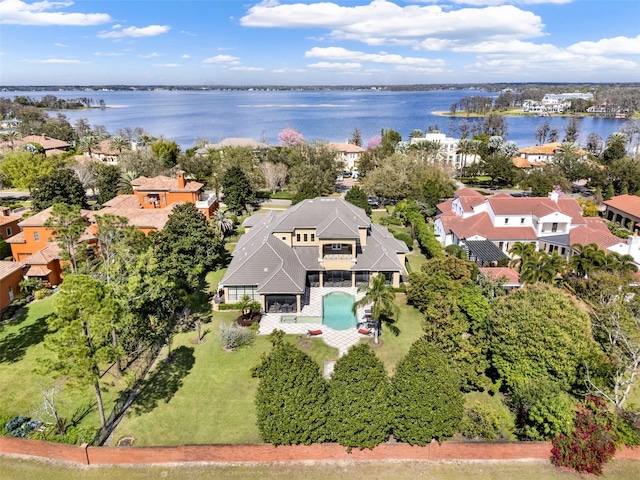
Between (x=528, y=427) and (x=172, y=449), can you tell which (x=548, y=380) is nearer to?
(x=528, y=427)

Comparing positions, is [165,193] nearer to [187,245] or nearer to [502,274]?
[187,245]

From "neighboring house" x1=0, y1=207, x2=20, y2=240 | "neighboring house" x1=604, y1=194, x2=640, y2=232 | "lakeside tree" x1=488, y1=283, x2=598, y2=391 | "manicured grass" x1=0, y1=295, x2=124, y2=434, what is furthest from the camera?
"neighboring house" x1=604, y1=194, x2=640, y2=232

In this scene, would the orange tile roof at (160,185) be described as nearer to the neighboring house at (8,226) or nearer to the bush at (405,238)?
the neighboring house at (8,226)

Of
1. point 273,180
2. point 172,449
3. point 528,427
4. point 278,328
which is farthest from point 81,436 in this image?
point 273,180

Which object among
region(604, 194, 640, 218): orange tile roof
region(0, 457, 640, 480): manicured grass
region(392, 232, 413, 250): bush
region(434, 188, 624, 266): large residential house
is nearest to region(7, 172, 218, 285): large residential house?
region(0, 457, 640, 480): manicured grass

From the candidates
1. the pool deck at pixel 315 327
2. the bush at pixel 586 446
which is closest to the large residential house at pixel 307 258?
the pool deck at pixel 315 327

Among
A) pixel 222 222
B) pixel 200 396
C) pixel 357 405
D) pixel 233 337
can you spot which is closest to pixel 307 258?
pixel 233 337

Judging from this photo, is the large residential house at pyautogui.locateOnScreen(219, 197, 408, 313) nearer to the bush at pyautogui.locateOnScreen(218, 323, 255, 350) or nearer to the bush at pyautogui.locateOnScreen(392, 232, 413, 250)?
the bush at pyautogui.locateOnScreen(218, 323, 255, 350)

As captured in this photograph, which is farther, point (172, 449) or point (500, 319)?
point (500, 319)
